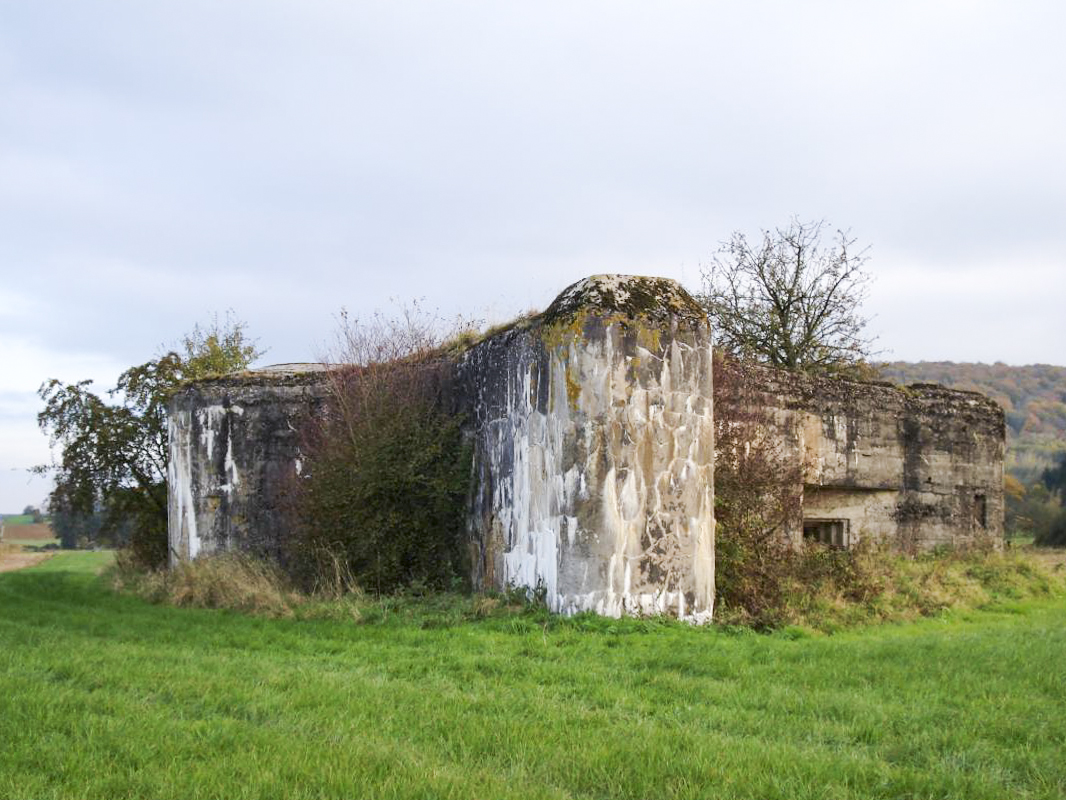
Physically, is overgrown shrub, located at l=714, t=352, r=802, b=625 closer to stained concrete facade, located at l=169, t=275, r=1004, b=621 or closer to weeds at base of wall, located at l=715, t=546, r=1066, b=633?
weeds at base of wall, located at l=715, t=546, r=1066, b=633

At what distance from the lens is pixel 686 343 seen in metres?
11.0

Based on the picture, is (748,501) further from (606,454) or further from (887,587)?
(606,454)

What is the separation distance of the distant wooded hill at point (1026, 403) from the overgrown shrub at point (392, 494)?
43656 millimetres

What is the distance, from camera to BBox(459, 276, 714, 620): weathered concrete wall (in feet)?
33.8

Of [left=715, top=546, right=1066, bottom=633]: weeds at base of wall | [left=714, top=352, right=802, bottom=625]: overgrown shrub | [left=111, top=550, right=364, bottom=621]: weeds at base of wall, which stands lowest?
→ [left=715, top=546, right=1066, bottom=633]: weeds at base of wall

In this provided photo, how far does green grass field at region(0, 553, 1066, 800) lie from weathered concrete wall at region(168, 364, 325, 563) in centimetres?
544

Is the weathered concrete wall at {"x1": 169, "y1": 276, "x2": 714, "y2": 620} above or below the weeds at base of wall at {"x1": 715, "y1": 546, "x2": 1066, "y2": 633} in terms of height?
above

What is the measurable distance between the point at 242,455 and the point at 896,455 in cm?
1064

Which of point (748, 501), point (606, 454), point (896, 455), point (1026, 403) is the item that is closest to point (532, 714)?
point (606, 454)

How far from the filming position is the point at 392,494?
12875 mm

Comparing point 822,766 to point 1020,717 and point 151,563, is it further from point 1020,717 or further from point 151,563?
point 151,563

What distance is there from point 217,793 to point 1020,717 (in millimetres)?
4630

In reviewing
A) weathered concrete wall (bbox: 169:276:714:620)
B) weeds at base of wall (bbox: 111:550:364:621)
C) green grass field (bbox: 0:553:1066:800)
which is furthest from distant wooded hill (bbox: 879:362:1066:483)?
green grass field (bbox: 0:553:1066:800)

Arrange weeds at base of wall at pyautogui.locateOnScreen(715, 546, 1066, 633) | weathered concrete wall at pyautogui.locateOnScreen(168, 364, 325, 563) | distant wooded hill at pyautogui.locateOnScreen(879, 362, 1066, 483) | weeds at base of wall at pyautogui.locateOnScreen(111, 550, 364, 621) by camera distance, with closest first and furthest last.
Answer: weeds at base of wall at pyautogui.locateOnScreen(715, 546, 1066, 633) → weeds at base of wall at pyautogui.locateOnScreen(111, 550, 364, 621) → weathered concrete wall at pyautogui.locateOnScreen(168, 364, 325, 563) → distant wooded hill at pyautogui.locateOnScreen(879, 362, 1066, 483)
